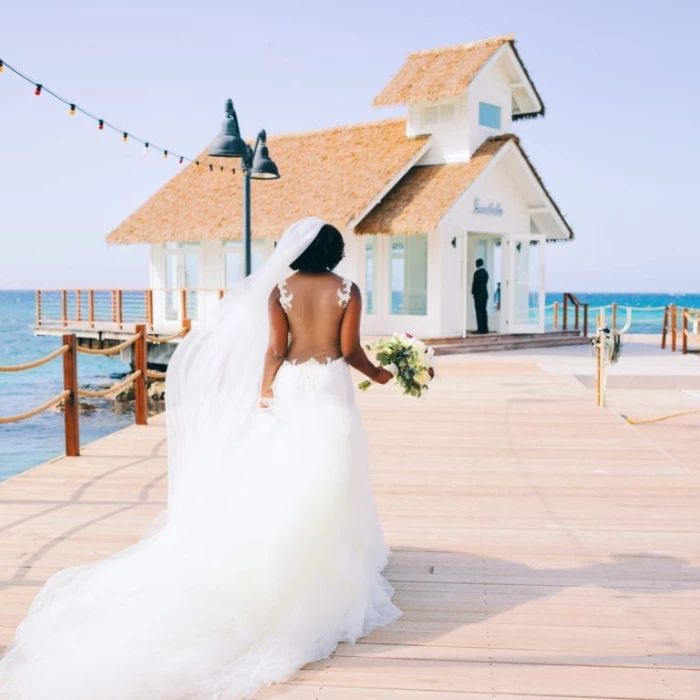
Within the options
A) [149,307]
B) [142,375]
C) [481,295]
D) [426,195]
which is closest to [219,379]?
[142,375]

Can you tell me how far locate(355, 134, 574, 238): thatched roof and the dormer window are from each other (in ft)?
1.75

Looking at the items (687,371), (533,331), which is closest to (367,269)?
(533,331)

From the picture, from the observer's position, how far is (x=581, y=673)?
11.7ft

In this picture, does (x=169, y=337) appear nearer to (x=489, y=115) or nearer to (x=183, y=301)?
(x=183, y=301)

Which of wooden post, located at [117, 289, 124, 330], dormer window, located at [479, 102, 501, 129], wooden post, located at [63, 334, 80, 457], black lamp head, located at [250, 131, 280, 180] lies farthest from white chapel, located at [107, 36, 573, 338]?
wooden post, located at [63, 334, 80, 457]

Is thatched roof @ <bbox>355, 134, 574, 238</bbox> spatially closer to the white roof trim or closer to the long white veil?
the white roof trim

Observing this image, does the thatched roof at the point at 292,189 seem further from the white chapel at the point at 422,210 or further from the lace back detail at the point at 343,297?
the lace back detail at the point at 343,297

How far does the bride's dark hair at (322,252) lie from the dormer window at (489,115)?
1879 centimetres

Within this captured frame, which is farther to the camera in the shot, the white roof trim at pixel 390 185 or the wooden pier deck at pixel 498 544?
the white roof trim at pixel 390 185

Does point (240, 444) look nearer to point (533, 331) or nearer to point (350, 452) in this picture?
point (350, 452)

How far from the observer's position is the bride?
3453 mm

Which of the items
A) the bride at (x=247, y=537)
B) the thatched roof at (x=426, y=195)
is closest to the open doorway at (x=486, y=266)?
the thatched roof at (x=426, y=195)

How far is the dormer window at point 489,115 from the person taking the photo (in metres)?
22.1

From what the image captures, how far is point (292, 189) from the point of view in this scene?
2373cm
